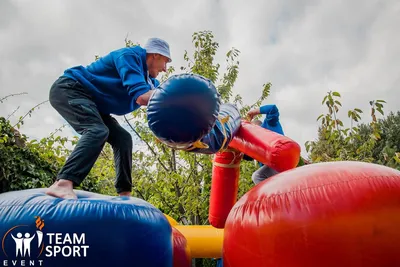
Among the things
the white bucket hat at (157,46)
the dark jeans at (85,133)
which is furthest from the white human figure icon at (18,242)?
the white bucket hat at (157,46)

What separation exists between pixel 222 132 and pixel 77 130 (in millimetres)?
914

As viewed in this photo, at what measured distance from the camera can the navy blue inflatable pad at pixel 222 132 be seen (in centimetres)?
250

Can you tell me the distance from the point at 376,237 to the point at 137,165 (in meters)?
5.03

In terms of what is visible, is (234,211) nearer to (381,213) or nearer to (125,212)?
(125,212)

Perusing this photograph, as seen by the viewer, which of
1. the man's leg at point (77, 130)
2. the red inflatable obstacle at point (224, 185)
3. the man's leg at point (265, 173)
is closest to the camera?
the man's leg at point (77, 130)

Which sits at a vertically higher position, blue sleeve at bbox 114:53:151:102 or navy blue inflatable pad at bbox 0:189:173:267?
blue sleeve at bbox 114:53:151:102

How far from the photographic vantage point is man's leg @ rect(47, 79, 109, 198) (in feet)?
6.80

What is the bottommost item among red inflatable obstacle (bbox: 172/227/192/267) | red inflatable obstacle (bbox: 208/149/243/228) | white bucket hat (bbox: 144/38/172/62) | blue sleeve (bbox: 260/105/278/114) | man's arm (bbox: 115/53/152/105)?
red inflatable obstacle (bbox: 172/227/192/267)

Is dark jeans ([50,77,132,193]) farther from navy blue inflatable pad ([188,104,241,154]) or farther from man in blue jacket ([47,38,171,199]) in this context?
navy blue inflatable pad ([188,104,241,154])

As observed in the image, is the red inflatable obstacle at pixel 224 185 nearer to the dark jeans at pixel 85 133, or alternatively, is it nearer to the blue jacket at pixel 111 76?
the dark jeans at pixel 85 133

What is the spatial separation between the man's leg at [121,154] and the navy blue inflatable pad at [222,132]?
48cm

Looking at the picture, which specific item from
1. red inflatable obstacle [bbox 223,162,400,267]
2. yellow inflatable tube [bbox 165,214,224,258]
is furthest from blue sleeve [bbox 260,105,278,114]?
red inflatable obstacle [bbox 223,162,400,267]

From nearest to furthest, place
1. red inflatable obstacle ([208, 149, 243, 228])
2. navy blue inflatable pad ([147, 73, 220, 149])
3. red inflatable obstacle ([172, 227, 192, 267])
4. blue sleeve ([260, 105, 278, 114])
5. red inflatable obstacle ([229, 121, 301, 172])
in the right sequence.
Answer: navy blue inflatable pad ([147, 73, 220, 149]), red inflatable obstacle ([172, 227, 192, 267]), red inflatable obstacle ([229, 121, 301, 172]), red inflatable obstacle ([208, 149, 243, 228]), blue sleeve ([260, 105, 278, 114])

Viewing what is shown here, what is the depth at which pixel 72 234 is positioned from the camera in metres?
1.75
